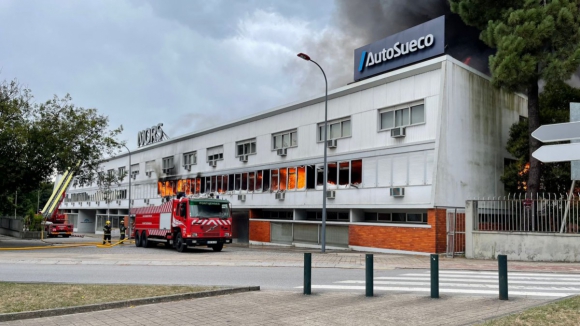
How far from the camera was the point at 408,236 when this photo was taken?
24.8 m

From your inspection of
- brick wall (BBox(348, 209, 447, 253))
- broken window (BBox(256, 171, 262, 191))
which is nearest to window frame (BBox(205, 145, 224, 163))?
broken window (BBox(256, 171, 262, 191))

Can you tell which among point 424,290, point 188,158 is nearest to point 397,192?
point 424,290

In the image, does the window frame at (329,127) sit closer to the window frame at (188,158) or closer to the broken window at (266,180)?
the broken window at (266,180)

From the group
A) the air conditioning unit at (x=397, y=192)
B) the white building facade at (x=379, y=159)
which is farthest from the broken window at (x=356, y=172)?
the air conditioning unit at (x=397, y=192)

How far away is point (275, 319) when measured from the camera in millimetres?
8125

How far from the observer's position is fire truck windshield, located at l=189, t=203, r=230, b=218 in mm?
25688

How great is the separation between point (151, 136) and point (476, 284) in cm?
4703

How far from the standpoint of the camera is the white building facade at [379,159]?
80.9ft

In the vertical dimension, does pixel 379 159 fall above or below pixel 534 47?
below

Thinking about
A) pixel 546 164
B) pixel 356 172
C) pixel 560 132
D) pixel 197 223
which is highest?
pixel 546 164

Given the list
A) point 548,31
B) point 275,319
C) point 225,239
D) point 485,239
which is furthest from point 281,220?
point 275,319

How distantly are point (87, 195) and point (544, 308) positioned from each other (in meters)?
66.7

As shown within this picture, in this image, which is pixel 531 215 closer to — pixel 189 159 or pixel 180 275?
pixel 180 275

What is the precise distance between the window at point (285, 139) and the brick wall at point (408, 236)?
26.2ft
